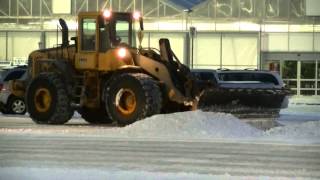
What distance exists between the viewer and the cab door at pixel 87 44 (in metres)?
21.0

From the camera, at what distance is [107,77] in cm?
2094

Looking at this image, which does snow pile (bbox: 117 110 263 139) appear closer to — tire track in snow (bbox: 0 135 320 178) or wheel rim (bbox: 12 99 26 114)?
tire track in snow (bbox: 0 135 320 178)

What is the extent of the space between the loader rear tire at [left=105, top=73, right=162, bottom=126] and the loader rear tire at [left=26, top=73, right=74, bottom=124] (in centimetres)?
158

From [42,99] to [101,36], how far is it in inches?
105

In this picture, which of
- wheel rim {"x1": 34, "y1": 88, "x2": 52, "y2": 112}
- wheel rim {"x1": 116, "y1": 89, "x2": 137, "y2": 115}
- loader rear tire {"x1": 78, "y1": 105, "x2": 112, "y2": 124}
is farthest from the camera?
loader rear tire {"x1": 78, "y1": 105, "x2": 112, "y2": 124}

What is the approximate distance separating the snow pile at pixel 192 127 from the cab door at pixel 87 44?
3567mm

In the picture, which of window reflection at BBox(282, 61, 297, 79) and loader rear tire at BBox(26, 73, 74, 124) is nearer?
loader rear tire at BBox(26, 73, 74, 124)

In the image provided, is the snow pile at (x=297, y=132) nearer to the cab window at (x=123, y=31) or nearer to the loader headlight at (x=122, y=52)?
the loader headlight at (x=122, y=52)

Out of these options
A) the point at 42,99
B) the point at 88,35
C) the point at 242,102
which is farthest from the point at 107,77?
the point at 242,102

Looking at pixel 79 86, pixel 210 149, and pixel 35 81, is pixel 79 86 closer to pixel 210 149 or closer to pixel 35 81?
pixel 35 81

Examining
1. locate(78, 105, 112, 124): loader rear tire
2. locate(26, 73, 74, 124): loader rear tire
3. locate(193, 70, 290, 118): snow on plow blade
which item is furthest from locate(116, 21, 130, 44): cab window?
locate(193, 70, 290, 118): snow on plow blade

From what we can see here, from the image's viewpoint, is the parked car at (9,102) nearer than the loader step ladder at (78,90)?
No

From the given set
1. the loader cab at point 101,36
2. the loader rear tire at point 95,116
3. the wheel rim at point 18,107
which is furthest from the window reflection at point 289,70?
the loader cab at point 101,36

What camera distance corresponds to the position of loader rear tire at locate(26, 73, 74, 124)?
20.8 meters
